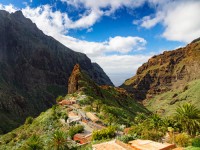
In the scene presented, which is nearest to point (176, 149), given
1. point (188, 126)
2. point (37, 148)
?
point (188, 126)

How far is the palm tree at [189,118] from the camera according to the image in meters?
48.1

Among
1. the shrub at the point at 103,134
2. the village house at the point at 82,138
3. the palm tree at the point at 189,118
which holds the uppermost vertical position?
the palm tree at the point at 189,118

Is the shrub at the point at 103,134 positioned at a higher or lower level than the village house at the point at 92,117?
lower

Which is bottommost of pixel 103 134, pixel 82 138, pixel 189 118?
pixel 82 138

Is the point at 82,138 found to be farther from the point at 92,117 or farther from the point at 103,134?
the point at 92,117

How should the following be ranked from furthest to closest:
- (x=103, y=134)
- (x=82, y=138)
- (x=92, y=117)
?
(x=92, y=117), (x=82, y=138), (x=103, y=134)

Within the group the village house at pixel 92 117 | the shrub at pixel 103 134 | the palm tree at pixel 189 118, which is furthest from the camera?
the village house at pixel 92 117

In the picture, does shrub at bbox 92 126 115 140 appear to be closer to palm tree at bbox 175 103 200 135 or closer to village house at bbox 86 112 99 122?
palm tree at bbox 175 103 200 135

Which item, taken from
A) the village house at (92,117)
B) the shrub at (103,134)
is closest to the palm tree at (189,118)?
the shrub at (103,134)

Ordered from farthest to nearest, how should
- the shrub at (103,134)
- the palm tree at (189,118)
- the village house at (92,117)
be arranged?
1. the village house at (92,117)
2. the palm tree at (189,118)
3. the shrub at (103,134)

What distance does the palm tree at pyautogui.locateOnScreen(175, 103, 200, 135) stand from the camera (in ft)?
158

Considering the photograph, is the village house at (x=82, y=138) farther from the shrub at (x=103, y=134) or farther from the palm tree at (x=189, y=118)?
the palm tree at (x=189, y=118)

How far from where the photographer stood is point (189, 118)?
161 ft

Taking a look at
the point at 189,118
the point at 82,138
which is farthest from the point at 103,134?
the point at 189,118
